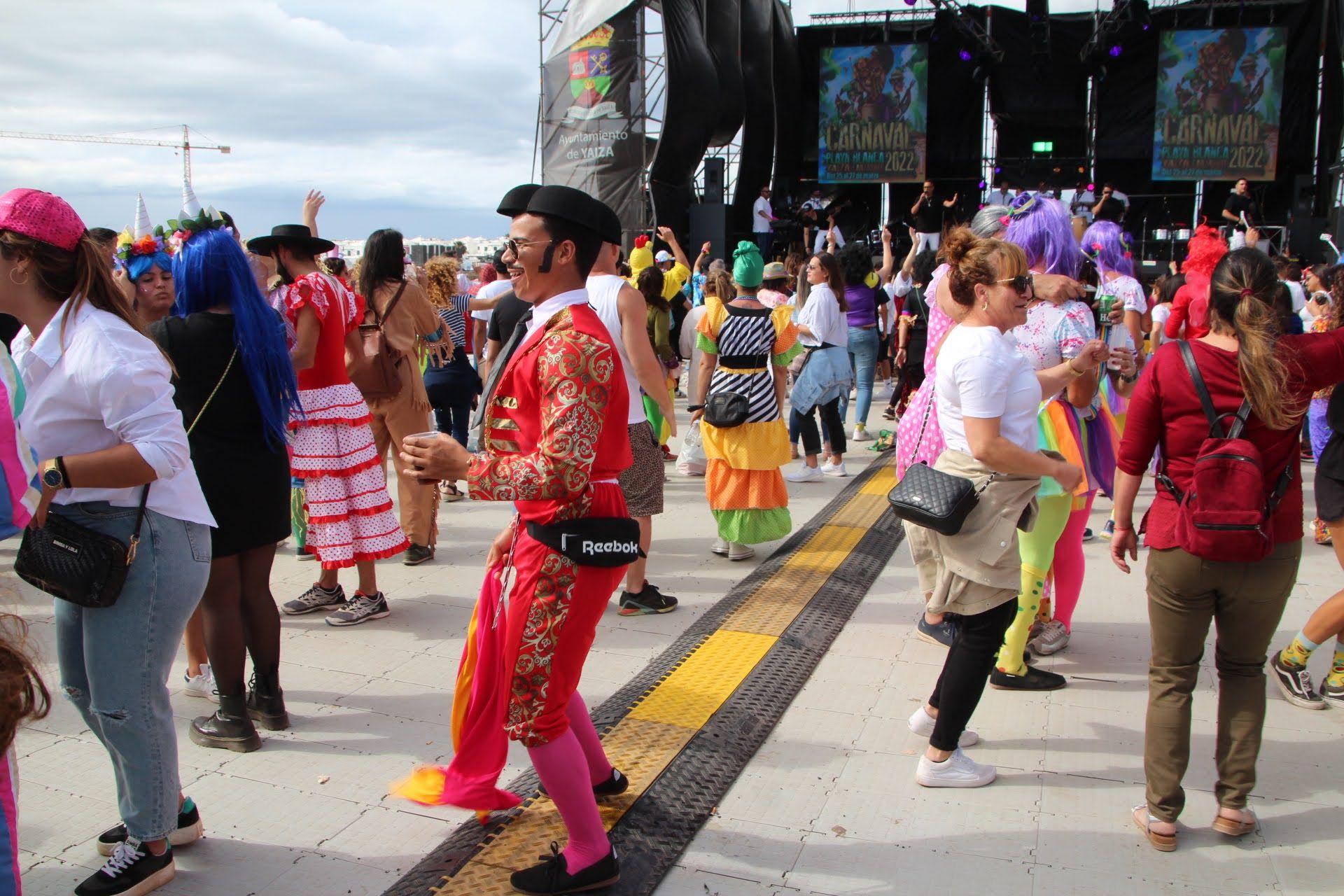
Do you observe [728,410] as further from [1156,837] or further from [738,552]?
[1156,837]

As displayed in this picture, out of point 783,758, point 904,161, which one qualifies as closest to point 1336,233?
point 904,161

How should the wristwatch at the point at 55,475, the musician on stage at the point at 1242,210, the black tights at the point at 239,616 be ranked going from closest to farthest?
the wristwatch at the point at 55,475 < the black tights at the point at 239,616 < the musician on stage at the point at 1242,210

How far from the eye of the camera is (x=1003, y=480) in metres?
3.02

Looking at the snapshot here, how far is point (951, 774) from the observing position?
3131mm

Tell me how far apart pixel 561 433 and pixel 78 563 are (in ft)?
4.00

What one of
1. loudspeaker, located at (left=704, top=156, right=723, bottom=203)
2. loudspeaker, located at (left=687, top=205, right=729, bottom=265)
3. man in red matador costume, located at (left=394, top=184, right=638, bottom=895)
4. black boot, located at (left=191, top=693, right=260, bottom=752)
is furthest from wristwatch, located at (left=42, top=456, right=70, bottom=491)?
loudspeaker, located at (left=704, top=156, right=723, bottom=203)

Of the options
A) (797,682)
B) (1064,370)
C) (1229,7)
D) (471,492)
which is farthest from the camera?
(1229,7)

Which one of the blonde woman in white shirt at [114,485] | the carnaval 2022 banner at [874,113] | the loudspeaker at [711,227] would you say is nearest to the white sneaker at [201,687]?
the blonde woman in white shirt at [114,485]

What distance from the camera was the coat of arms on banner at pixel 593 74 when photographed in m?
17.3

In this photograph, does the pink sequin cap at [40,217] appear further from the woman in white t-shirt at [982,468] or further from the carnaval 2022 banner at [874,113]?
the carnaval 2022 banner at [874,113]

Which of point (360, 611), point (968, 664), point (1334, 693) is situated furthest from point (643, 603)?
A: point (1334, 693)

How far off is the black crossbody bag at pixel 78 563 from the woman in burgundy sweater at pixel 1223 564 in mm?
2725

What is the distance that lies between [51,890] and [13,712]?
5.20ft

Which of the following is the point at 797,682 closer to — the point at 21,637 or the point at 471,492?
the point at 471,492
